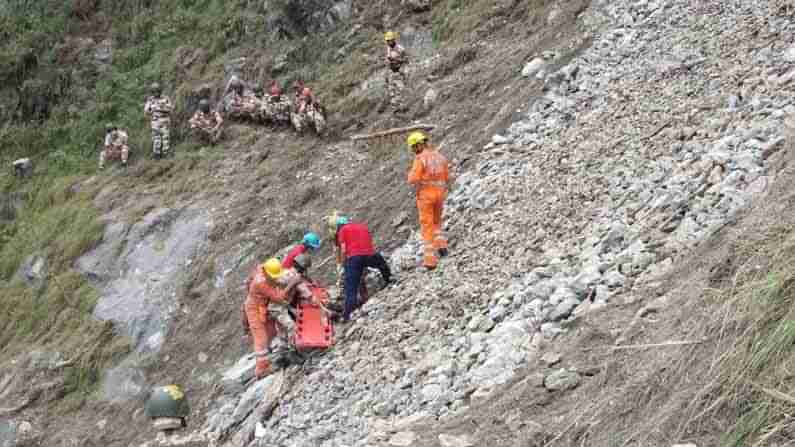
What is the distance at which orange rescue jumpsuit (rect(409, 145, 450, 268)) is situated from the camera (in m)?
8.84

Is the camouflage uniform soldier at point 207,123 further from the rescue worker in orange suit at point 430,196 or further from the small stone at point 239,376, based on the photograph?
the rescue worker in orange suit at point 430,196

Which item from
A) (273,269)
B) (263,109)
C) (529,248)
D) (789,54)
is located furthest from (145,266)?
(789,54)

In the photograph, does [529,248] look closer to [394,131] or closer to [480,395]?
[480,395]

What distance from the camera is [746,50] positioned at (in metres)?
9.50

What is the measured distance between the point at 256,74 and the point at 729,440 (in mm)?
15084

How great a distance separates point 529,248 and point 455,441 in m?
2.94

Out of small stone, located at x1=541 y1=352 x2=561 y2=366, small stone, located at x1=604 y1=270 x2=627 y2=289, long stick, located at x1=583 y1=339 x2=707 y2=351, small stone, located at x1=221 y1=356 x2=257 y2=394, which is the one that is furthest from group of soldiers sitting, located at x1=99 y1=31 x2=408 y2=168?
long stick, located at x1=583 y1=339 x2=707 y2=351

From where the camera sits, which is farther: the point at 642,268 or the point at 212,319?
the point at 212,319

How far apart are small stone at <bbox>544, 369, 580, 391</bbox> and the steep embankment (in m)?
0.01

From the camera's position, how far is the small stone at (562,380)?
5324mm

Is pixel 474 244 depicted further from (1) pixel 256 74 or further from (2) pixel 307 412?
(1) pixel 256 74

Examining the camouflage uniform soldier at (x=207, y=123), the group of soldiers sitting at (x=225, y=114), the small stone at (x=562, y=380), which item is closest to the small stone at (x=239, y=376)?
the small stone at (x=562, y=380)

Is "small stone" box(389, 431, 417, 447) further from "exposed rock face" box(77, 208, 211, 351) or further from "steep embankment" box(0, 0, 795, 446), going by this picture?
"exposed rock face" box(77, 208, 211, 351)

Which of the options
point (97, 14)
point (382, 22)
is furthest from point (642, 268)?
point (97, 14)
